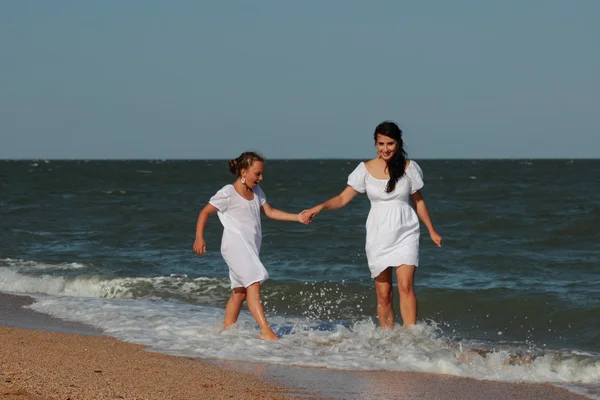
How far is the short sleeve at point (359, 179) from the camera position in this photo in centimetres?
734

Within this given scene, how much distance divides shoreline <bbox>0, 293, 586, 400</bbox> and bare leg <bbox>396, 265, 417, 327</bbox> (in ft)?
3.30

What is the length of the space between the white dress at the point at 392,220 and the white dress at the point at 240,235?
0.89m

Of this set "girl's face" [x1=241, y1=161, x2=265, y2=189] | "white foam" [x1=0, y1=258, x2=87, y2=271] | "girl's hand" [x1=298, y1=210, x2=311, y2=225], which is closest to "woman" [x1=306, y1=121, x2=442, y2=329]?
"girl's hand" [x1=298, y1=210, x2=311, y2=225]

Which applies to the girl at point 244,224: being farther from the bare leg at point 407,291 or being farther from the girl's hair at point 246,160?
the bare leg at point 407,291

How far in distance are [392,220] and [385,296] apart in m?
0.68

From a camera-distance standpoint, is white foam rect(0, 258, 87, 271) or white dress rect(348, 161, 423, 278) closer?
white dress rect(348, 161, 423, 278)

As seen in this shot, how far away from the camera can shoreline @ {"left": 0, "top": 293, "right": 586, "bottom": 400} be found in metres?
5.26

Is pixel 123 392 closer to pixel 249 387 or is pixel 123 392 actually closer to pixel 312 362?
pixel 249 387

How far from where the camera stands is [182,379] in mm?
5742

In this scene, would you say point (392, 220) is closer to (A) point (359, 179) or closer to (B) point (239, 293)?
(A) point (359, 179)

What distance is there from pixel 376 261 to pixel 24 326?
3265 mm

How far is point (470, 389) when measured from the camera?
5.97 meters
